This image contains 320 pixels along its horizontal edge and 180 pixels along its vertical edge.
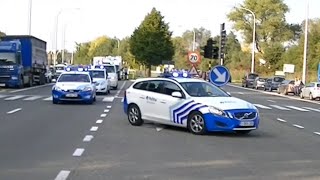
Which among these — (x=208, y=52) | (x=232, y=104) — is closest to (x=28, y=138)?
(x=232, y=104)

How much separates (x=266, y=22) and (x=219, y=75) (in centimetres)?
8085

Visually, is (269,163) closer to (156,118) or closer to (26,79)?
(156,118)

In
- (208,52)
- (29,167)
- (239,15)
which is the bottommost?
(29,167)

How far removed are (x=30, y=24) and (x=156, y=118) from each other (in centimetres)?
4258

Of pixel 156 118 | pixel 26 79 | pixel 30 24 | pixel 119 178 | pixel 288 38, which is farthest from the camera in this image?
pixel 288 38

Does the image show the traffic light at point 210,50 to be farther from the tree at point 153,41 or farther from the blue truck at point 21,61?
the tree at point 153,41

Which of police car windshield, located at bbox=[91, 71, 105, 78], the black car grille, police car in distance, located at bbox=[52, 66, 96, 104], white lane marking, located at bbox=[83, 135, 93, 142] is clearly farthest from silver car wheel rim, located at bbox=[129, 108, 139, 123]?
police car windshield, located at bbox=[91, 71, 105, 78]

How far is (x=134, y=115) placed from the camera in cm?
1769

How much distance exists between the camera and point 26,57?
47094 millimetres

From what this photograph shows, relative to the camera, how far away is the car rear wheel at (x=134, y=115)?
1758 cm

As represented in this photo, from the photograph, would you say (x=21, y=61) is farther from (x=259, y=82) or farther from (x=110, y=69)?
(x=259, y=82)

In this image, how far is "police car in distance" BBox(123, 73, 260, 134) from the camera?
50.0ft

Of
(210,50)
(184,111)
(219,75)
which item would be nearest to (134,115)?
(184,111)

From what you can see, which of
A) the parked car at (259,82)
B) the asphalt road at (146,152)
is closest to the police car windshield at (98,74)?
the asphalt road at (146,152)
